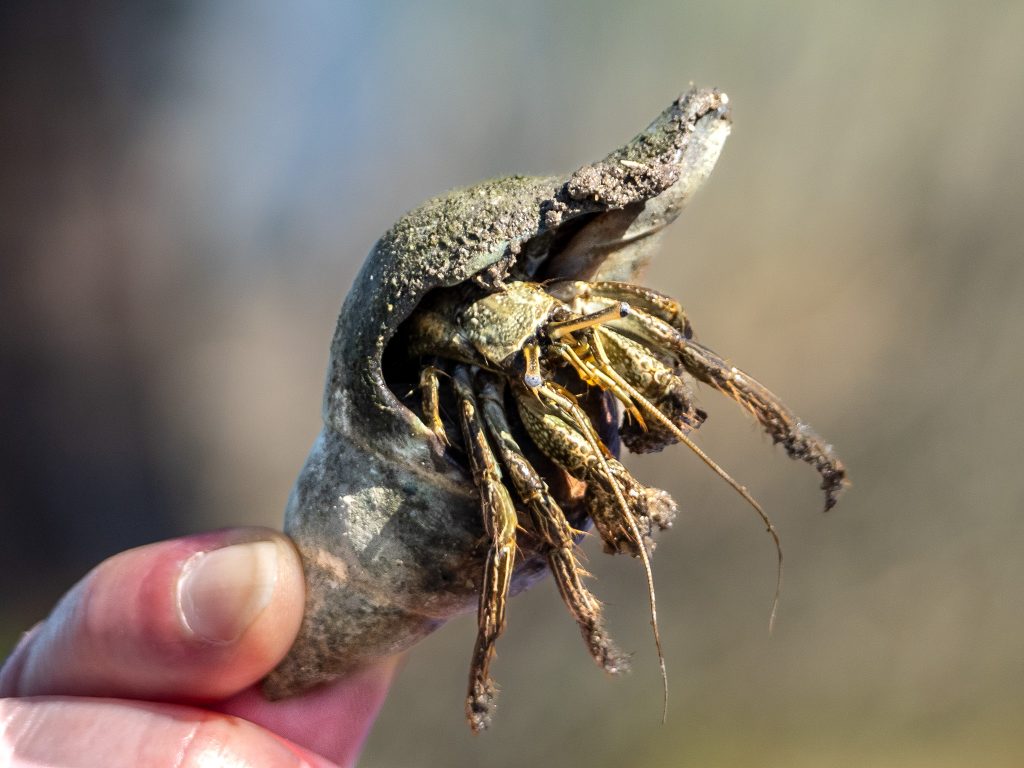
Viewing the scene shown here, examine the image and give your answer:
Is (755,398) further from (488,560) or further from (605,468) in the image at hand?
(488,560)

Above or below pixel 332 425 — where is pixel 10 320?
below

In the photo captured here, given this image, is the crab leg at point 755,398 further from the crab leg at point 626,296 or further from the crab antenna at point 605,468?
the crab antenna at point 605,468

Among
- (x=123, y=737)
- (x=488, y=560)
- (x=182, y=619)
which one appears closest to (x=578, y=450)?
(x=488, y=560)

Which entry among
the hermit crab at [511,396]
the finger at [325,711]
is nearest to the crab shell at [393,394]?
the hermit crab at [511,396]

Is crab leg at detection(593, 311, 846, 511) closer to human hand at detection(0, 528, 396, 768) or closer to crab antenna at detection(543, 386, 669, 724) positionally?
crab antenna at detection(543, 386, 669, 724)

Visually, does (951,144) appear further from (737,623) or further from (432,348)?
(432,348)

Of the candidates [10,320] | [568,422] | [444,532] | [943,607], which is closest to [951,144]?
[943,607]
